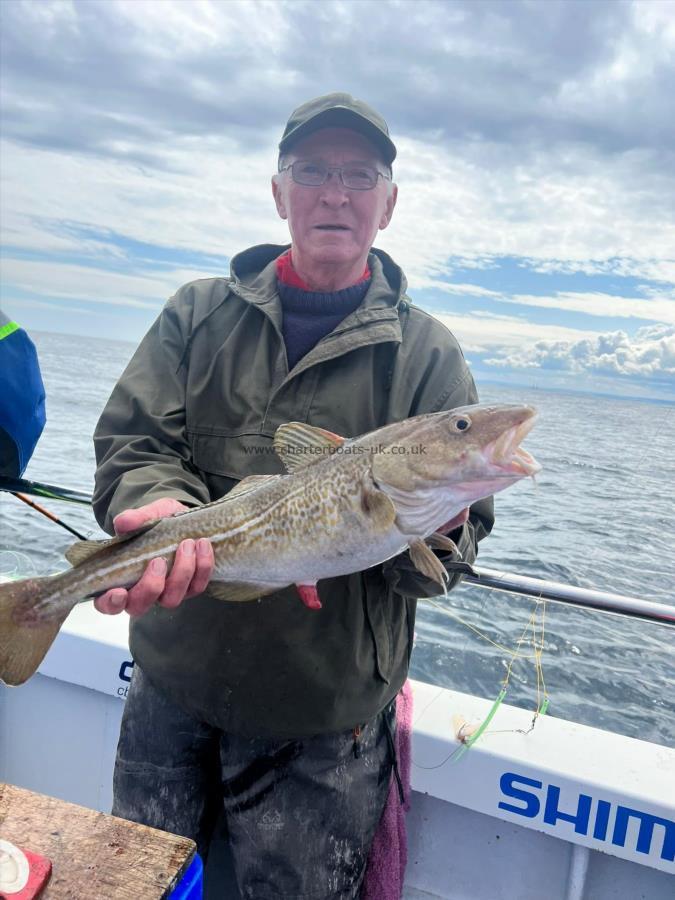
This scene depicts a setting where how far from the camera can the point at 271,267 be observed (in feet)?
10.4

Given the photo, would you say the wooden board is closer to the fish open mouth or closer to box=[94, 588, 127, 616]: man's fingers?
box=[94, 588, 127, 616]: man's fingers

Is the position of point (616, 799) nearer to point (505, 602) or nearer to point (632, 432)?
point (505, 602)

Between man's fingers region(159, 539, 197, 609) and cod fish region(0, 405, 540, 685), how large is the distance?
0.08 m

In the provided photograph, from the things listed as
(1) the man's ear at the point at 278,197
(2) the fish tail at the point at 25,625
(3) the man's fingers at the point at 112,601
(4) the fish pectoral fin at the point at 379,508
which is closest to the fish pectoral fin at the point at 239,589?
(3) the man's fingers at the point at 112,601

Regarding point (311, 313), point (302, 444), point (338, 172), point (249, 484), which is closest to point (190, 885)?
point (249, 484)

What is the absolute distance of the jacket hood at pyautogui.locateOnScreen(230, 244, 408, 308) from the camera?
118 inches

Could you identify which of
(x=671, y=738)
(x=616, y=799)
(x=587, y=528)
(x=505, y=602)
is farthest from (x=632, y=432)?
(x=616, y=799)

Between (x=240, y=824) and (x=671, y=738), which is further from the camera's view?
(x=671, y=738)

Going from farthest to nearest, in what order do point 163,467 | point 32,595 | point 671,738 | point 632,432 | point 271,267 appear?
point 632,432, point 671,738, point 271,267, point 163,467, point 32,595

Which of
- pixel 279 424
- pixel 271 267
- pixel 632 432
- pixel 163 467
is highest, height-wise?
pixel 271 267

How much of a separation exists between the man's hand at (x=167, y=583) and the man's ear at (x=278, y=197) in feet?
5.32

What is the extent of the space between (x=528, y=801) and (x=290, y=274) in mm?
2708

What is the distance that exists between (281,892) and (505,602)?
6.72 metres

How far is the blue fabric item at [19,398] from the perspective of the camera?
10.2 feet
